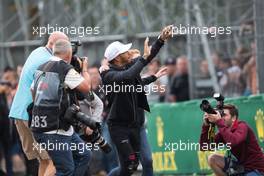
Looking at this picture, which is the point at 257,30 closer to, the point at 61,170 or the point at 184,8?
the point at 184,8

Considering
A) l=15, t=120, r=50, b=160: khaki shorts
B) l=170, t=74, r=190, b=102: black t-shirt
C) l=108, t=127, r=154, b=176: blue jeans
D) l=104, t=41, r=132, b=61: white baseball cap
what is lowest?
l=108, t=127, r=154, b=176: blue jeans

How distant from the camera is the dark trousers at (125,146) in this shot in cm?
1501

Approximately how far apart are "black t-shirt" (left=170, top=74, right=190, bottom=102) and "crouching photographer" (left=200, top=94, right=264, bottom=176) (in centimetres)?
602

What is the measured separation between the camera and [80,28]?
21.6 m

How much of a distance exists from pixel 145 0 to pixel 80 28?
1.38 meters

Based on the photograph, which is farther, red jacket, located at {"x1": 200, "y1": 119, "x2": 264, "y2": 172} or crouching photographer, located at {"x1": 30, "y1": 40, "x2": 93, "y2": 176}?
red jacket, located at {"x1": 200, "y1": 119, "x2": 264, "y2": 172}

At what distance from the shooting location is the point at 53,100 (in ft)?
45.8

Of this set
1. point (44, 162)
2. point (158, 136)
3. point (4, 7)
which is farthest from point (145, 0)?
point (44, 162)

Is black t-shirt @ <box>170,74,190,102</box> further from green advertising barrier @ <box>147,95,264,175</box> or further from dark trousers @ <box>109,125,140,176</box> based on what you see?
dark trousers @ <box>109,125,140,176</box>

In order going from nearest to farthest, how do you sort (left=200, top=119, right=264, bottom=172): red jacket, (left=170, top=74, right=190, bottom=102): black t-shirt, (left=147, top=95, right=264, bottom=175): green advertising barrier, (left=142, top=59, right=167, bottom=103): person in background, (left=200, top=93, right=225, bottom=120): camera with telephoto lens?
1. (left=200, top=93, right=225, bottom=120): camera with telephoto lens
2. (left=200, top=119, right=264, bottom=172): red jacket
3. (left=147, top=95, right=264, bottom=175): green advertising barrier
4. (left=142, top=59, right=167, bottom=103): person in background
5. (left=170, top=74, right=190, bottom=102): black t-shirt

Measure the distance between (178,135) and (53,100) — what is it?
5.09 metres

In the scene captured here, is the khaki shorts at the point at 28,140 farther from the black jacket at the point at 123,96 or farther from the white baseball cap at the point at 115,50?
the white baseball cap at the point at 115,50

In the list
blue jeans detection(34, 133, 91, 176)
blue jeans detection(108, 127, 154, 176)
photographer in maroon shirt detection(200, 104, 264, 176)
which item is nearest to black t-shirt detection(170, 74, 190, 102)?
blue jeans detection(108, 127, 154, 176)

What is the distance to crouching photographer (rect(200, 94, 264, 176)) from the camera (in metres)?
14.4
